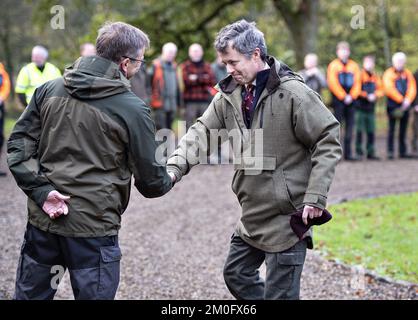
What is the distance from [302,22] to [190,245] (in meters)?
12.9

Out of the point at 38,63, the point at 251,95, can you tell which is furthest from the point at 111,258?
the point at 38,63

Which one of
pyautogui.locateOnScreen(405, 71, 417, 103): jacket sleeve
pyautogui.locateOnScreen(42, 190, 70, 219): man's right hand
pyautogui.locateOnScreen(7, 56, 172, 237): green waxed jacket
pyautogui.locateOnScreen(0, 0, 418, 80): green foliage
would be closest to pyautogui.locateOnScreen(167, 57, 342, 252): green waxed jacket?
pyautogui.locateOnScreen(7, 56, 172, 237): green waxed jacket

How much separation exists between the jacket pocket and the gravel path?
229 centimetres

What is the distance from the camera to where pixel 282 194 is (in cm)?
429

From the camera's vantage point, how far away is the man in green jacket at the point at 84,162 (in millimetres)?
3729

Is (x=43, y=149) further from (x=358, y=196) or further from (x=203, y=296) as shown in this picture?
(x=358, y=196)

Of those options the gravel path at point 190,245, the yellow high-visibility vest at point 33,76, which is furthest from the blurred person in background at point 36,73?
the gravel path at point 190,245

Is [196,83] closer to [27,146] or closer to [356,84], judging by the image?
[356,84]

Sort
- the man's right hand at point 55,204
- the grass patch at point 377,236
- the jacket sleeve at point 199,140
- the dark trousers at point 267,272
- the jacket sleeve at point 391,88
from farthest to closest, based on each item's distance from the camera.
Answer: the jacket sleeve at point 391,88 < the grass patch at point 377,236 < the jacket sleeve at point 199,140 < the dark trousers at point 267,272 < the man's right hand at point 55,204

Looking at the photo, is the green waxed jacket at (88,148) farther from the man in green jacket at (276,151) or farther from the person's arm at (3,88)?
the person's arm at (3,88)

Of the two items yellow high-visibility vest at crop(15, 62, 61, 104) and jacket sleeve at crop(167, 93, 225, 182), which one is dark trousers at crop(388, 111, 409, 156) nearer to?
yellow high-visibility vest at crop(15, 62, 61, 104)

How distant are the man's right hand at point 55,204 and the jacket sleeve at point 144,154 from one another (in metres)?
0.45

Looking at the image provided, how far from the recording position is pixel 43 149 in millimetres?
3863

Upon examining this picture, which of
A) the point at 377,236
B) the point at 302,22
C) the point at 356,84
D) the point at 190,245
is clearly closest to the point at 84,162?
the point at 190,245
